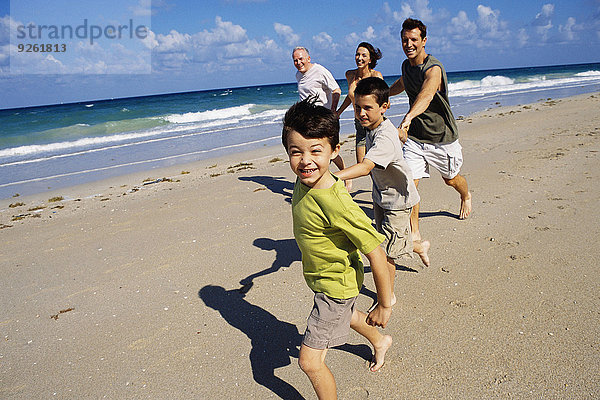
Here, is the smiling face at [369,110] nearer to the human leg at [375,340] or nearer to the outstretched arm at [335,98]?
the human leg at [375,340]

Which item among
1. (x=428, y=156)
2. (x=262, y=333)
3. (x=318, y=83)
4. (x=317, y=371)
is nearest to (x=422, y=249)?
(x=428, y=156)

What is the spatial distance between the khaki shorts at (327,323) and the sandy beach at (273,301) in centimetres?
48

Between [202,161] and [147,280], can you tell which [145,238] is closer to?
[147,280]

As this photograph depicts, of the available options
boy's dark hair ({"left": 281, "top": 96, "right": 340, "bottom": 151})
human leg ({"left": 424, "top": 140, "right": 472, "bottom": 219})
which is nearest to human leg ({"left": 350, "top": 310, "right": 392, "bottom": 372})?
boy's dark hair ({"left": 281, "top": 96, "right": 340, "bottom": 151})

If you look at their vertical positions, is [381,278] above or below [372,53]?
below

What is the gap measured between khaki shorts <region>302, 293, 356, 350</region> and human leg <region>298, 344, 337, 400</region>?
34mm

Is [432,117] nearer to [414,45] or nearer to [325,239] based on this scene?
[414,45]

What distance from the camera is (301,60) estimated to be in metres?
6.13

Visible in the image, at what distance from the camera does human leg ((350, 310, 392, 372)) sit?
235 centimetres

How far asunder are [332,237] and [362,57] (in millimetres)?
3568

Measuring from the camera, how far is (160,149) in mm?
13781

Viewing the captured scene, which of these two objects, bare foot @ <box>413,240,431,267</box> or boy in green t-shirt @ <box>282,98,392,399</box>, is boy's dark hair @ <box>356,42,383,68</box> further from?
boy in green t-shirt @ <box>282,98,392,399</box>

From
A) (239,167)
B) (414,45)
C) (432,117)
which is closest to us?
(414,45)

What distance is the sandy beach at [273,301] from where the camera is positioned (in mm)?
2489
